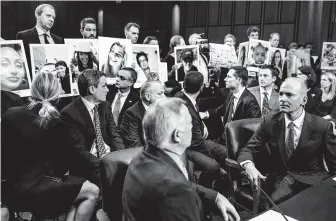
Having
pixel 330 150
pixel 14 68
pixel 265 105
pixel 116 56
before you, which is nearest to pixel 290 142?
pixel 330 150

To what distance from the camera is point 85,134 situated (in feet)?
8.48

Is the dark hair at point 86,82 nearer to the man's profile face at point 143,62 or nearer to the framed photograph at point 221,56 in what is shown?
the man's profile face at point 143,62

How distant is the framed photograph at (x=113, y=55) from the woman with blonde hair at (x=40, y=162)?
133cm

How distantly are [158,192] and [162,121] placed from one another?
0.88 ft

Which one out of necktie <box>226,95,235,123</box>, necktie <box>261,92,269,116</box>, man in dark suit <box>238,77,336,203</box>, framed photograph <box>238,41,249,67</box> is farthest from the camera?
framed photograph <box>238,41,249,67</box>

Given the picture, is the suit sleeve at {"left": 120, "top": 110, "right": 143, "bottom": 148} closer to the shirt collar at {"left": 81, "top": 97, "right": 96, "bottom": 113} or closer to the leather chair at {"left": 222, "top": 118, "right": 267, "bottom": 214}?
the shirt collar at {"left": 81, "top": 97, "right": 96, "bottom": 113}

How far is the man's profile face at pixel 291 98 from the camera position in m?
2.37

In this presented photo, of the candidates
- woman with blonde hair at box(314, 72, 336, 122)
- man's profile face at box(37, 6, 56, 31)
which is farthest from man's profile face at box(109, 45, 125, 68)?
woman with blonde hair at box(314, 72, 336, 122)

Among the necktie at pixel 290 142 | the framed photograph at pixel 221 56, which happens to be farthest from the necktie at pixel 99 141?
the framed photograph at pixel 221 56

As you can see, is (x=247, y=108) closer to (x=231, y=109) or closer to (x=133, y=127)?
(x=231, y=109)

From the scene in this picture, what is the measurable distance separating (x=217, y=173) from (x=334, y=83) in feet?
7.21

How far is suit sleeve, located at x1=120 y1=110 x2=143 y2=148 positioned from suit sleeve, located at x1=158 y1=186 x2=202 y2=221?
163 cm

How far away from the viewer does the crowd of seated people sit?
1232 millimetres

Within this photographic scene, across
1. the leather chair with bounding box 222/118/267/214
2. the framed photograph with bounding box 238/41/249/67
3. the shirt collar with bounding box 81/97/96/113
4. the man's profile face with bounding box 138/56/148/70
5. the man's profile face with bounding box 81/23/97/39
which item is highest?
the man's profile face with bounding box 81/23/97/39
